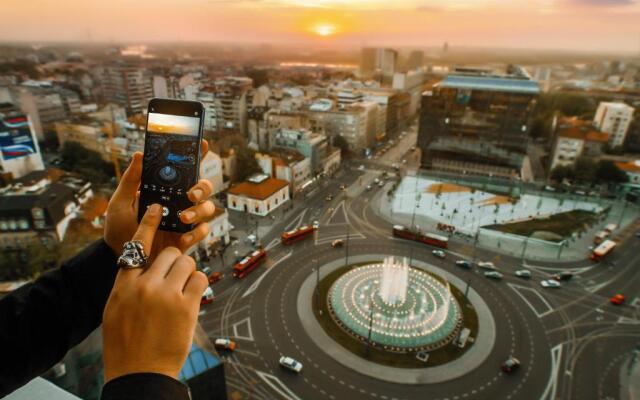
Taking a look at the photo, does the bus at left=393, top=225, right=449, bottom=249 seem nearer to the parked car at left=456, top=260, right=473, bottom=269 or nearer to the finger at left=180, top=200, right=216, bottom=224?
the parked car at left=456, top=260, right=473, bottom=269

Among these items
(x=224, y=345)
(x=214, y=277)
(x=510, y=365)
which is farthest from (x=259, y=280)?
(x=510, y=365)

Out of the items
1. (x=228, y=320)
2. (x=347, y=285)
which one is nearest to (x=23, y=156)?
(x=228, y=320)

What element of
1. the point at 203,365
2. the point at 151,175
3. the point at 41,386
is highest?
the point at 151,175

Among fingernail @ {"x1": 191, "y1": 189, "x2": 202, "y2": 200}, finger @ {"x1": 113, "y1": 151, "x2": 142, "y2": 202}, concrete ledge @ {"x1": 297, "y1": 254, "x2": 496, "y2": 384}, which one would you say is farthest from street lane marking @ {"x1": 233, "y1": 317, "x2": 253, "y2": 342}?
fingernail @ {"x1": 191, "y1": 189, "x2": 202, "y2": 200}

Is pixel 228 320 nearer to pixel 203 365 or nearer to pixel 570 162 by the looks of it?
pixel 203 365

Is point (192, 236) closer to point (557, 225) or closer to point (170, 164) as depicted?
point (170, 164)
